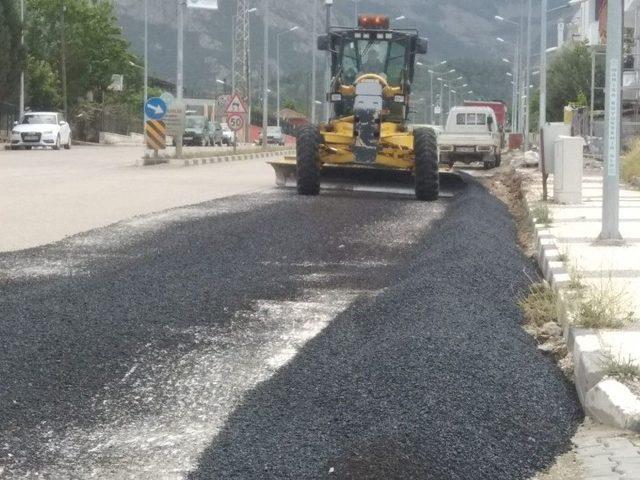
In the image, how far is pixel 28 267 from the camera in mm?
11688

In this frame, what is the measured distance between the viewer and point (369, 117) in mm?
22688

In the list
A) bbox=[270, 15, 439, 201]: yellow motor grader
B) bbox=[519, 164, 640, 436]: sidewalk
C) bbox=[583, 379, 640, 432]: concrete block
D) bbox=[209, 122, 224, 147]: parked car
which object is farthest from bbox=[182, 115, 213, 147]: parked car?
bbox=[583, 379, 640, 432]: concrete block

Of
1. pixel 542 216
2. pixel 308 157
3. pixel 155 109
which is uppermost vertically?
pixel 155 109

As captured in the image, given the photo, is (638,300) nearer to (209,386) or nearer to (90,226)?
(209,386)

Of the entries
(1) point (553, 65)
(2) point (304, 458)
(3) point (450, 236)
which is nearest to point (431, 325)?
(2) point (304, 458)

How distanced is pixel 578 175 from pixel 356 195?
14.6 ft

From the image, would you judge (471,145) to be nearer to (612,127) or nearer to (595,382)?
(612,127)

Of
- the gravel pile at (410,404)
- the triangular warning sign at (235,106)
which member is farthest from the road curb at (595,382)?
the triangular warning sign at (235,106)

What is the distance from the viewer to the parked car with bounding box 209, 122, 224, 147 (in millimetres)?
76225

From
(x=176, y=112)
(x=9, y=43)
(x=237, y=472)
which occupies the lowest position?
(x=237, y=472)

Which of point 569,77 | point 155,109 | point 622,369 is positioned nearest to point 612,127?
point 622,369

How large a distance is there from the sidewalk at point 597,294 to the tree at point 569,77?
187 feet

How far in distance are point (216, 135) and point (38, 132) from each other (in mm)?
21522

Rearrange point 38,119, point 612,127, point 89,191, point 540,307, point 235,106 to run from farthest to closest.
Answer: point 38,119
point 235,106
point 89,191
point 612,127
point 540,307
